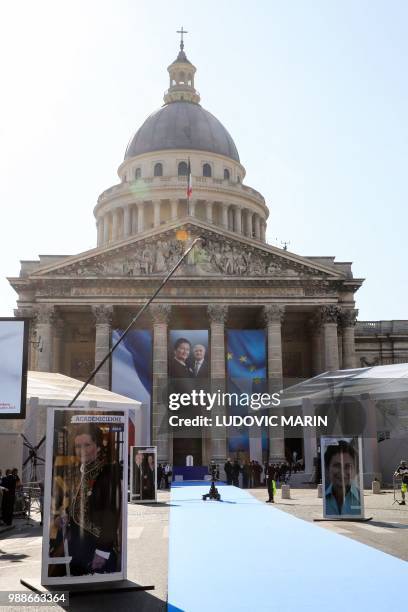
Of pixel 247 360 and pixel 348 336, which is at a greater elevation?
pixel 348 336

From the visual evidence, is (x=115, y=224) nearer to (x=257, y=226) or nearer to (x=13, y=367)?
(x=257, y=226)

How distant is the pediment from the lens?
58312 millimetres

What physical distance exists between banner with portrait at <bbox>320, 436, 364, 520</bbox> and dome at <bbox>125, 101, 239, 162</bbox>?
72.8m

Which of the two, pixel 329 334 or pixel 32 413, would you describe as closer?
pixel 32 413

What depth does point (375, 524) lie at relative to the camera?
21.8 metres

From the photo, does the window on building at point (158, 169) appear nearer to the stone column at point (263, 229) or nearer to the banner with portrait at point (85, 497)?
the stone column at point (263, 229)

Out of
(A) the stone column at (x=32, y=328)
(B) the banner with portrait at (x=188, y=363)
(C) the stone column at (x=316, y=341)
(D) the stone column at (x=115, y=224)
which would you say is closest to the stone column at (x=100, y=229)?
(D) the stone column at (x=115, y=224)

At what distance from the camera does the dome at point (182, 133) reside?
302 ft

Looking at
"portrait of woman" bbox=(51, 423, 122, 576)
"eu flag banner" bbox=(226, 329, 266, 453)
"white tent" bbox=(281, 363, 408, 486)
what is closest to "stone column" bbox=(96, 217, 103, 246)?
"eu flag banner" bbox=(226, 329, 266, 453)

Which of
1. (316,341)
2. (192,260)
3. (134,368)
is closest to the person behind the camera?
(134,368)

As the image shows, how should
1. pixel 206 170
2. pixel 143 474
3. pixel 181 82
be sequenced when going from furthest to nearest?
pixel 181 82 < pixel 206 170 < pixel 143 474

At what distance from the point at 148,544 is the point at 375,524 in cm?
777

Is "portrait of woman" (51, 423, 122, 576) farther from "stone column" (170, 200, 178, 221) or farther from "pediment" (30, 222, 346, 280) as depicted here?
"stone column" (170, 200, 178, 221)

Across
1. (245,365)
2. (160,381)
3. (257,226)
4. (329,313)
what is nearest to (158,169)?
(257,226)
